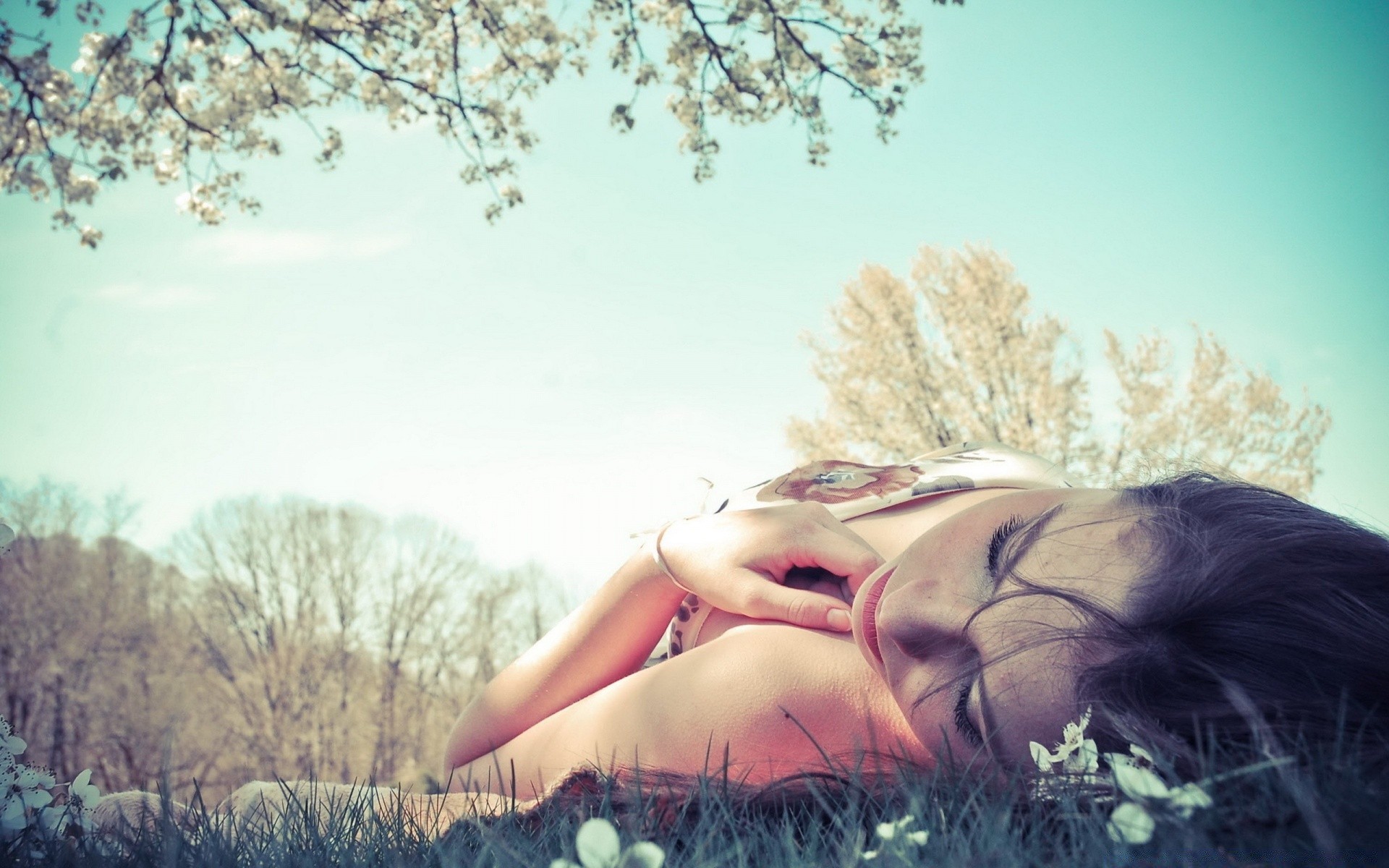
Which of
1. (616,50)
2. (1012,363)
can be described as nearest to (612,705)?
(616,50)

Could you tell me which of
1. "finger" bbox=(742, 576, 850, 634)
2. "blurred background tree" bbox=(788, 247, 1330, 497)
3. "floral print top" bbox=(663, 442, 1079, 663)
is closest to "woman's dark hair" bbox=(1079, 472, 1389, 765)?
"finger" bbox=(742, 576, 850, 634)

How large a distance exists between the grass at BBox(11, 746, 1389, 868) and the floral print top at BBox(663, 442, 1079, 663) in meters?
Answer: 1.02

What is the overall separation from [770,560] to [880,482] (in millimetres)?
835

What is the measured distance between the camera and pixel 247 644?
68.3 feet

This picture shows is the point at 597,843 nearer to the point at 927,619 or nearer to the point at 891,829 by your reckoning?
the point at 891,829

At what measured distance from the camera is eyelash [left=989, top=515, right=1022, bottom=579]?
1468 millimetres

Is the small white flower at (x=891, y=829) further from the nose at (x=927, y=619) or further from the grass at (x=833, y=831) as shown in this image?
the nose at (x=927, y=619)

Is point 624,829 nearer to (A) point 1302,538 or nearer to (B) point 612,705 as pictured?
(B) point 612,705

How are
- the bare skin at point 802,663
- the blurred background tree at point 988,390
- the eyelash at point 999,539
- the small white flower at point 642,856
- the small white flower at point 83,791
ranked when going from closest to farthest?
the small white flower at point 642,856, the small white flower at point 83,791, the bare skin at point 802,663, the eyelash at point 999,539, the blurred background tree at point 988,390

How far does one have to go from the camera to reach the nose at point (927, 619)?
138 cm

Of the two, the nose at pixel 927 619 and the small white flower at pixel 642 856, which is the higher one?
the nose at pixel 927 619

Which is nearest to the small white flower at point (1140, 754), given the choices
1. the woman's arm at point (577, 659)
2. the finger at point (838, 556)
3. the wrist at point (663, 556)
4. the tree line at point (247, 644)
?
the finger at point (838, 556)

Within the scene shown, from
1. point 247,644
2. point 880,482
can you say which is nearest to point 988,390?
point 880,482

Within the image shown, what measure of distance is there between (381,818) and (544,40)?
6674 millimetres
